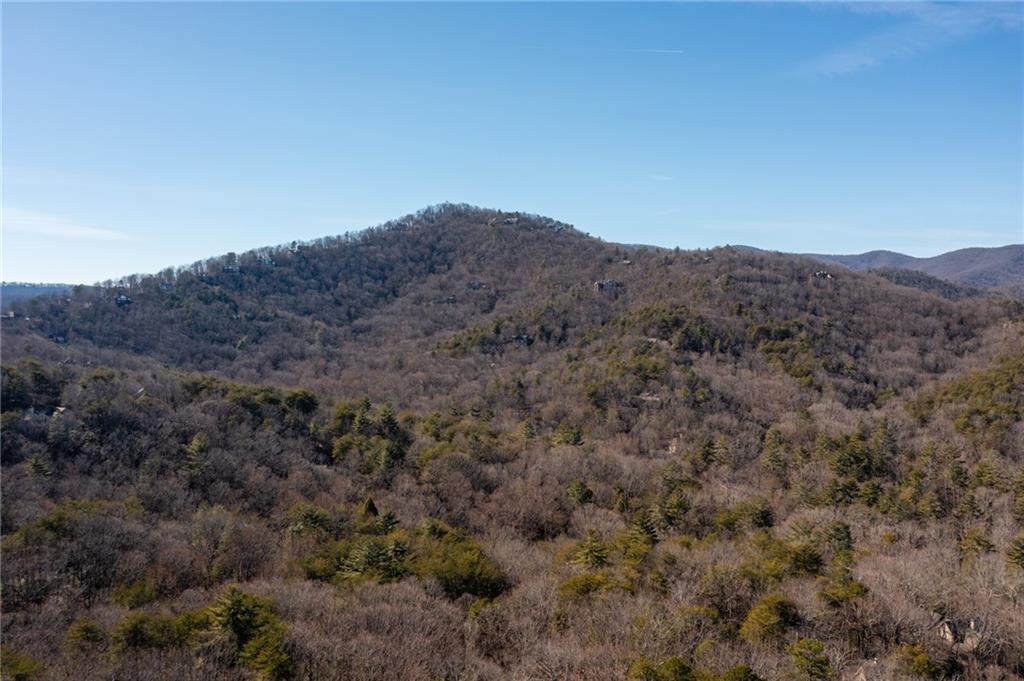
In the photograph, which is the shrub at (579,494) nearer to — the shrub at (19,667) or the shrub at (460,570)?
the shrub at (460,570)

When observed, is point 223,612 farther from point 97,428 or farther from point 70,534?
point 97,428

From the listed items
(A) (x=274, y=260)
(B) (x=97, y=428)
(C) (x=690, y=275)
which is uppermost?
(A) (x=274, y=260)

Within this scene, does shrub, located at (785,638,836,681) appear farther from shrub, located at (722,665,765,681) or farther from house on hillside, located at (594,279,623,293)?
house on hillside, located at (594,279,623,293)

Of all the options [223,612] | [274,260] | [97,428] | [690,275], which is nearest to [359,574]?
[223,612]

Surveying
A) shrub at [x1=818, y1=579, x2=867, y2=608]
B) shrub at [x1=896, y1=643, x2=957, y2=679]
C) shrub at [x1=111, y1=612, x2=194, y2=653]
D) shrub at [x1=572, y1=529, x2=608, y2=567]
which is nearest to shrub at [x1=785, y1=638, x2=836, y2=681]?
shrub at [x1=896, y1=643, x2=957, y2=679]

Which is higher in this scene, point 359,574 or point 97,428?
point 97,428

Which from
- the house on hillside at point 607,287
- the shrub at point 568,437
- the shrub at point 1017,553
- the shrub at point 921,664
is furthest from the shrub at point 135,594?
the house on hillside at point 607,287

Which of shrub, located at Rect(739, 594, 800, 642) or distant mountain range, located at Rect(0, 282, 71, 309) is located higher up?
distant mountain range, located at Rect(0, 282, 71, 309)
